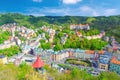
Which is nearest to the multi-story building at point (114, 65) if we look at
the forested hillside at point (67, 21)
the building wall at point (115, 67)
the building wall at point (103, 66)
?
the building wall at point (115, 67)

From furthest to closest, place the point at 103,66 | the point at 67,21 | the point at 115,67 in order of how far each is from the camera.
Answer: the point at 67,21, the point at 103,66, the point at 115,67

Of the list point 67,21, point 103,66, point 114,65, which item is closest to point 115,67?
point 114,65

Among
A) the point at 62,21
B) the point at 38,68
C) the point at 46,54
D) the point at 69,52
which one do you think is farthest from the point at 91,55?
the point at 62,21

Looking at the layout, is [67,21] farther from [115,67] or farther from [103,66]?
[115,67]

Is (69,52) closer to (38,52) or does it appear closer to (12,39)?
(38,52)

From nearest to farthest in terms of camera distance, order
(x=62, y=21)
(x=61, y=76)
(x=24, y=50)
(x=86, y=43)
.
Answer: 1. (x=61, y=76)
2. (x=24, y=50)
3. (x=86, y=43)
4. (x=62, y=21)

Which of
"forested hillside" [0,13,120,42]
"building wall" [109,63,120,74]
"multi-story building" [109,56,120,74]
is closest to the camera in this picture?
"building wall" [109,63,120,74]

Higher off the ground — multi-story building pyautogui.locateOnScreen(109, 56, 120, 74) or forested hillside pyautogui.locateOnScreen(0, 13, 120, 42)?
forested hillside pyautogui.locateOnScreen(0, 13, 120, 42)

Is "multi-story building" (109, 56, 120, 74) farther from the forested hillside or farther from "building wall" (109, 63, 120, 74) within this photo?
the forested hillside

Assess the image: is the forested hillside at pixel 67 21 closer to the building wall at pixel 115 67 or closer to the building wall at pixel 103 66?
the building wall at pixel 103 66

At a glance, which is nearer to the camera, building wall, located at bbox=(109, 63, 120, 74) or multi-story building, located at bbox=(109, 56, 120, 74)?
building wall, located at bbox=(109, 63, 120, 74)

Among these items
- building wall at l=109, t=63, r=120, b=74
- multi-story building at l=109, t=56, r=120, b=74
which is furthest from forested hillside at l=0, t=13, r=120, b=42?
building wall at l=109, t=63, r=120, b=74
